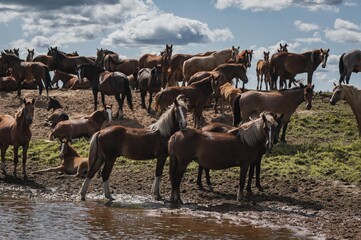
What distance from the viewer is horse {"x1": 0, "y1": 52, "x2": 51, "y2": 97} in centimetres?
2661

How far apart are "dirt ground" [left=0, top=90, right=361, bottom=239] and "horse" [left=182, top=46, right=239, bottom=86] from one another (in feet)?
34.3

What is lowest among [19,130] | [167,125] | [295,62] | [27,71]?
[19,130]

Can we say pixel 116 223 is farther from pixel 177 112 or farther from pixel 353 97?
pixel 353 97

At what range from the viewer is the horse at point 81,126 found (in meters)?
19.7

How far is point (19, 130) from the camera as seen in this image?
16375mm

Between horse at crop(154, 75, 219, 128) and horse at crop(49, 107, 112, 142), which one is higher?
horse at crop(154, 75, 219, 128)

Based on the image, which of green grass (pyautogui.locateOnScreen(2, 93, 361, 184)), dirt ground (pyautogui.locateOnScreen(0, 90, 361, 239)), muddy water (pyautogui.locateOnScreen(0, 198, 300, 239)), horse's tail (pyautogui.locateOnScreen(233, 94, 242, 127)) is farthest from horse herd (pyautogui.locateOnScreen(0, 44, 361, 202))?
muddy water (pyautogui.locateOnScreen(0, 198, 300, 239))

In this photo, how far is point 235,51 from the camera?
29438 mm

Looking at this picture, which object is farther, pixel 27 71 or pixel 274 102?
pixel 27 71

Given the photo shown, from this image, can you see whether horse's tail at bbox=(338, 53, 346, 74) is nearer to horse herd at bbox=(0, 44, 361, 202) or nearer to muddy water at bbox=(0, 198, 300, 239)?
horse herd at bbox=(0, 44, 361, 202)

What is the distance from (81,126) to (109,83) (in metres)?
3.40

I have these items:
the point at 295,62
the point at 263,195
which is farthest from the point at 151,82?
the point at 263,195

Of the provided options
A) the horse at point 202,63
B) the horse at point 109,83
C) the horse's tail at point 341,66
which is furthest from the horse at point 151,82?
the horse's tail at point 341,66

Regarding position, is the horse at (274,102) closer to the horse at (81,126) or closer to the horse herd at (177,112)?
the horse herd at (177,112)
